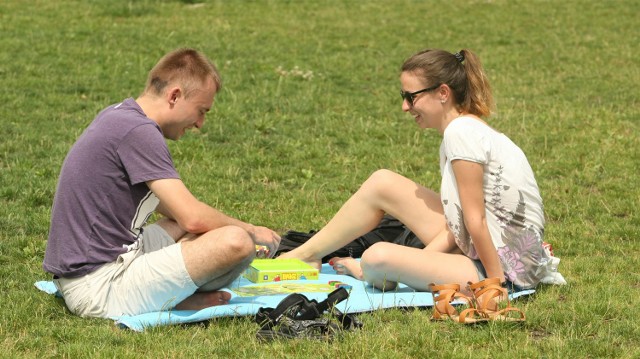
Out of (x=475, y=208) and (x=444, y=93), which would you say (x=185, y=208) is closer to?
(x=475, y=208)

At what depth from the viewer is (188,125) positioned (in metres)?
6.15

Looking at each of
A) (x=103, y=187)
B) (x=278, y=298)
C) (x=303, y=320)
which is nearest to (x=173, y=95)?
(x=103, y=187)

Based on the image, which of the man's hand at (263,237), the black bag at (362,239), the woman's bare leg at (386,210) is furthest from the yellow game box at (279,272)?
the black bag at (362,239)

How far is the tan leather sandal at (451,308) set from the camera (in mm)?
5719

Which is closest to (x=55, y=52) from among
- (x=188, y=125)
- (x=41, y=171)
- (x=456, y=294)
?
(x=41, y=171)

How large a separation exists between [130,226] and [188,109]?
78 cm

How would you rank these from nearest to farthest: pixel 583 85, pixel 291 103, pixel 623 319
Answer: pixel 623 319
pixel 291 103
pixel 583 85

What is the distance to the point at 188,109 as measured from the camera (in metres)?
6.07

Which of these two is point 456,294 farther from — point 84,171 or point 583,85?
point 583,85

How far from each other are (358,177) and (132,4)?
36.9ft

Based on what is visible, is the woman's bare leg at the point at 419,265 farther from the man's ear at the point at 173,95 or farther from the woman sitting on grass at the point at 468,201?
the man's ear at the point at 173,95

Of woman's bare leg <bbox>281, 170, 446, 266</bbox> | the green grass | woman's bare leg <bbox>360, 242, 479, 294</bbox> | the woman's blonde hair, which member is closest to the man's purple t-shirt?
the green grass

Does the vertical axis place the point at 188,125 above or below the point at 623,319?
above

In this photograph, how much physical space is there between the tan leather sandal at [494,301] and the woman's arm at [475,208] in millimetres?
249
